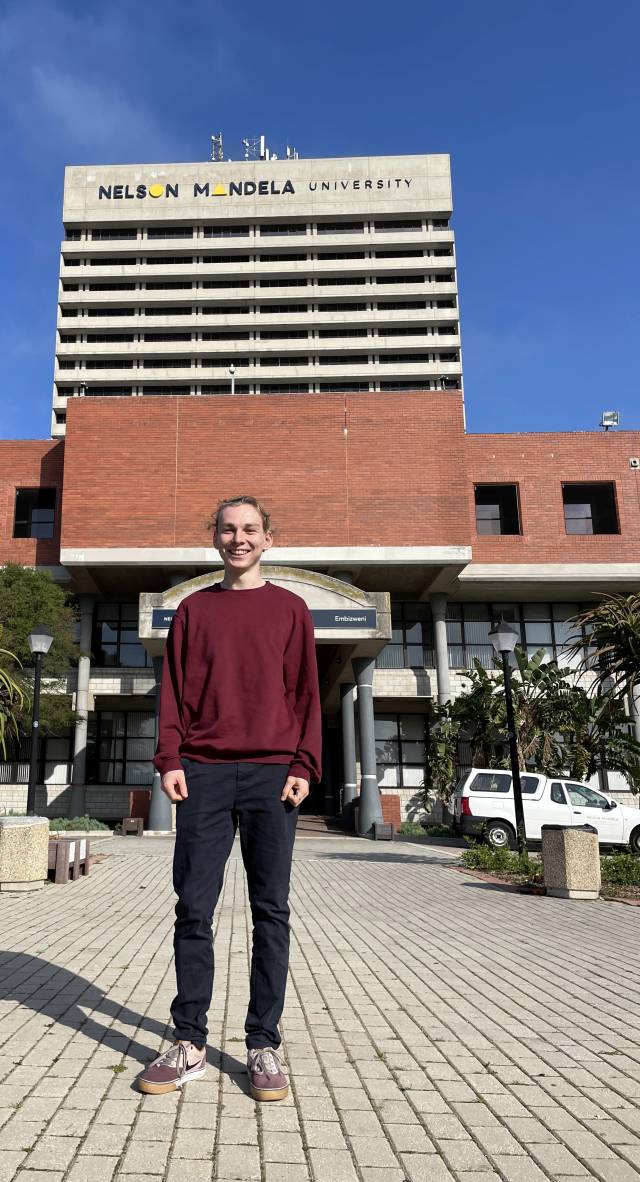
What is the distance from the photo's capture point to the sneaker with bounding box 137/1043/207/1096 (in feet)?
10.3

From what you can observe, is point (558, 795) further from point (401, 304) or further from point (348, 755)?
point (401, 304)

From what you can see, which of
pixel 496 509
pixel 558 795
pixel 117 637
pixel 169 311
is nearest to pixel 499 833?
pixel 558 795

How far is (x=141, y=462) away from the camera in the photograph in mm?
31094

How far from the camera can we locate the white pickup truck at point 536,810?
1875cm

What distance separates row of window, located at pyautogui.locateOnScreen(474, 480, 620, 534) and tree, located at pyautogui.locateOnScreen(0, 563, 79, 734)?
57.2 ft

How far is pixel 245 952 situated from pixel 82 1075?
3.17 metres

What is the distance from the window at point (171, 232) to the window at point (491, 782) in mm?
63151

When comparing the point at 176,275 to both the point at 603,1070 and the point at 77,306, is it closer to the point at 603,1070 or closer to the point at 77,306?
the point at 77,306

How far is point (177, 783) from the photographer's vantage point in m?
3.41

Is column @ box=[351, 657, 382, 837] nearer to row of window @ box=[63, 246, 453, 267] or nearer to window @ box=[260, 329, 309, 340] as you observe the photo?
window @ box=[260, 329, 309, 340]

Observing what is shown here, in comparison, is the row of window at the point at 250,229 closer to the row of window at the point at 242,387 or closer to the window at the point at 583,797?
the row of window at the point at 242,387

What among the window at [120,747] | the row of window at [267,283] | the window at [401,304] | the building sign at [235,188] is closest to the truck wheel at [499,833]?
the window at [120,747]

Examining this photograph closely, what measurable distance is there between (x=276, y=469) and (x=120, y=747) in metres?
13.6

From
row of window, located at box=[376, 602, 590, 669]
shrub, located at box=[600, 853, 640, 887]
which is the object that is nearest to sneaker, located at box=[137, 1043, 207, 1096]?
shrub, located at box=[600, 853, 640, 887]
